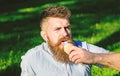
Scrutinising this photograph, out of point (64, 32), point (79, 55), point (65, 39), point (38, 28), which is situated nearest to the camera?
point (79, 55)

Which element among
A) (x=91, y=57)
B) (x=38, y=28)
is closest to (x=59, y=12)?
(x=91, y=57)

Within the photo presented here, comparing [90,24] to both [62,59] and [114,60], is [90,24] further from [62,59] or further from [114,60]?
[114,60]

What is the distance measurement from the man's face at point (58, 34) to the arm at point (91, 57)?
46.9 inches

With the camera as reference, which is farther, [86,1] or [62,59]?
[86,1]

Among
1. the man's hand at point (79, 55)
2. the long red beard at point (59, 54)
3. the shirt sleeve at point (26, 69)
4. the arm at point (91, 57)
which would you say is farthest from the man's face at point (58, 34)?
the man's hand at point (79, 55)

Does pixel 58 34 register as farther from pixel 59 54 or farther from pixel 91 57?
pixel 91 57

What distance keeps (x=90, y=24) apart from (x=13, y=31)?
2075mm

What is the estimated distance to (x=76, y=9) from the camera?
14922mm

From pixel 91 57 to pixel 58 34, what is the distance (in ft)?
5.42

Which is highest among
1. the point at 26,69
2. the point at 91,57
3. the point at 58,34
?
the point at 91,57

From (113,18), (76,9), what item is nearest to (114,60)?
(113,18)

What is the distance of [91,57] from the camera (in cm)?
351

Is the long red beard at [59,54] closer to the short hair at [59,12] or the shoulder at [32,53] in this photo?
the shoulder at [32,53]

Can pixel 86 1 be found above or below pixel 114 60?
below
